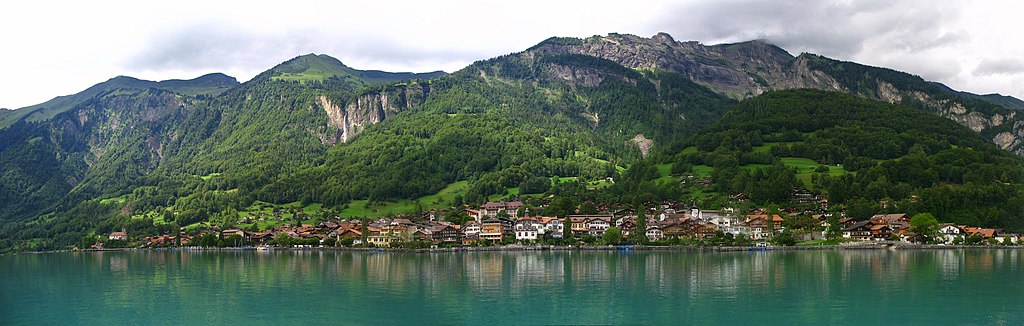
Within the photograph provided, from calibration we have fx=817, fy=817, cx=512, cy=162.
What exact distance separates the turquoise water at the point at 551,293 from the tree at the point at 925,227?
21383 mm

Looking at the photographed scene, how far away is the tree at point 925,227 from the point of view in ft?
342

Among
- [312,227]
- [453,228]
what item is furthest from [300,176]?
[453,228]

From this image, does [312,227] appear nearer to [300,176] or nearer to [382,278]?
[300,176]

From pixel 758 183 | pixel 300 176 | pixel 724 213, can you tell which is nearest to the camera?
pixel 724 213

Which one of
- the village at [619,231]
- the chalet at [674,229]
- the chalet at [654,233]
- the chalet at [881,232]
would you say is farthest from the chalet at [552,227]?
the chalet at [881,232]

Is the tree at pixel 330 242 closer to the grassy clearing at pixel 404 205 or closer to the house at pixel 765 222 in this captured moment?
the grassy clearing at pixel 404 205

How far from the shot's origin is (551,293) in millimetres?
52469

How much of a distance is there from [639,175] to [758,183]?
86.5 feet

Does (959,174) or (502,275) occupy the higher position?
(959,174)

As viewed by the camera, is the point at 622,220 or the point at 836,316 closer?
the point at 836,316

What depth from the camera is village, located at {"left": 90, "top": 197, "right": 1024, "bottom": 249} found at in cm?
10688

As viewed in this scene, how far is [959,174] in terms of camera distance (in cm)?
13000

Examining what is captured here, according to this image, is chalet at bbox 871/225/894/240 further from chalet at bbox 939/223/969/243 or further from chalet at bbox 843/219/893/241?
chalet at bbox 939/223/969/243

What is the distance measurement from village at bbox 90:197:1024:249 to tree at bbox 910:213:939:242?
7.1 inches
